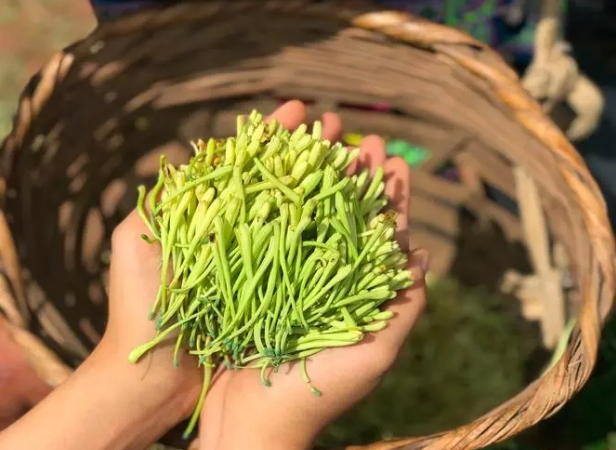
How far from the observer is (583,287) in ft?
1.95

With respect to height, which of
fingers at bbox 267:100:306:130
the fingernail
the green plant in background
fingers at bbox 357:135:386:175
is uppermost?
fingers at bbox 267:100:306:130

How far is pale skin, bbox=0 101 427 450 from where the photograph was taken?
→ 50cm

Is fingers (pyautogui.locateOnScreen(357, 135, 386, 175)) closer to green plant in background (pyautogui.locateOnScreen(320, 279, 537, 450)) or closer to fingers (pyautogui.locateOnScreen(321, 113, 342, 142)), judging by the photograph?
fingers (pyautogui.locateOnScreen(321, 113, 342, 142))

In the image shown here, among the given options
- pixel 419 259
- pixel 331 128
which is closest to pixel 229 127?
pixel 331 128

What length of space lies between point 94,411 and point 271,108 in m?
0.44

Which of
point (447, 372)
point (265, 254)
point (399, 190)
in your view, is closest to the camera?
point (265, 254)

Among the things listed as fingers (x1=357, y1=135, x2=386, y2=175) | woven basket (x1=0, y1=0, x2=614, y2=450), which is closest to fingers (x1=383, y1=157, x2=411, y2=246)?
fingers (x1=357, y1=135, x2=386, y2=175)

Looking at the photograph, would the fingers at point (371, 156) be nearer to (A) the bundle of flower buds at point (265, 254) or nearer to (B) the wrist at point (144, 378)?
(A) the bundle of flower buds at point (265, 254)

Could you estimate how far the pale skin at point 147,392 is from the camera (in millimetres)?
498

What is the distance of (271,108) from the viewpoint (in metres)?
0.84

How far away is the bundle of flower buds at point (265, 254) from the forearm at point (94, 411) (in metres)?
0.02

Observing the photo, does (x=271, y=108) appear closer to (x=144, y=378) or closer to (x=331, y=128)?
(x=331, y=128)

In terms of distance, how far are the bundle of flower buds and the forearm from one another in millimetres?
23

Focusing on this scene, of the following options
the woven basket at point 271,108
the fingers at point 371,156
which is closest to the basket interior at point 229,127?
the woven basket at point 271,108
